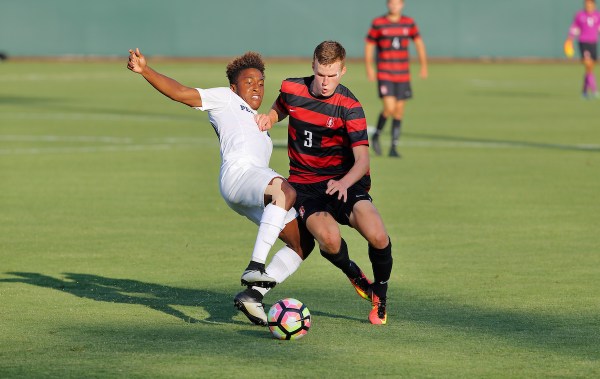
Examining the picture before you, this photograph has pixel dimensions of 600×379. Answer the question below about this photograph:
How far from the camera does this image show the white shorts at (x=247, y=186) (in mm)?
7668

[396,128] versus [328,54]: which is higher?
[328,54]

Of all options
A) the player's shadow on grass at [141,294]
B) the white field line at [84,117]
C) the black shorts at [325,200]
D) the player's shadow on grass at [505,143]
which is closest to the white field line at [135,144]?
the player's shadow on grass at [505,143]

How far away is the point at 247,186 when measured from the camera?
770cm

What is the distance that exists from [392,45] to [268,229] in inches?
473

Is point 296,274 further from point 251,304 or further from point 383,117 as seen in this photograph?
point 383,117

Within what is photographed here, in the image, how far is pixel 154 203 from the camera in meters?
13.5

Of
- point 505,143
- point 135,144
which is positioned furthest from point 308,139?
point 505,143

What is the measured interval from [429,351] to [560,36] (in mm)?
44809

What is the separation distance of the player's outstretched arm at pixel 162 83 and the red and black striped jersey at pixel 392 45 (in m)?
11.4

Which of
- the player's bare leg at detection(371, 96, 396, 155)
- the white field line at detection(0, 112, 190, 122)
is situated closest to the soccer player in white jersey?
the player's bare leg at detection(371, 96, 396, 155)

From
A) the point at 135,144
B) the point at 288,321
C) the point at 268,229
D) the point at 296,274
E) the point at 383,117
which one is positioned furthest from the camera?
the point at 135,144

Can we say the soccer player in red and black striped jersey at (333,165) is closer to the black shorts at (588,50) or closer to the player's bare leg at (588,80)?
the player's bare leg at (588,80)

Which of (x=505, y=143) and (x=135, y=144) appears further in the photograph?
(x=505, y=143)

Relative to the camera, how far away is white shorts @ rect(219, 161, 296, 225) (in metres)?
7.67
